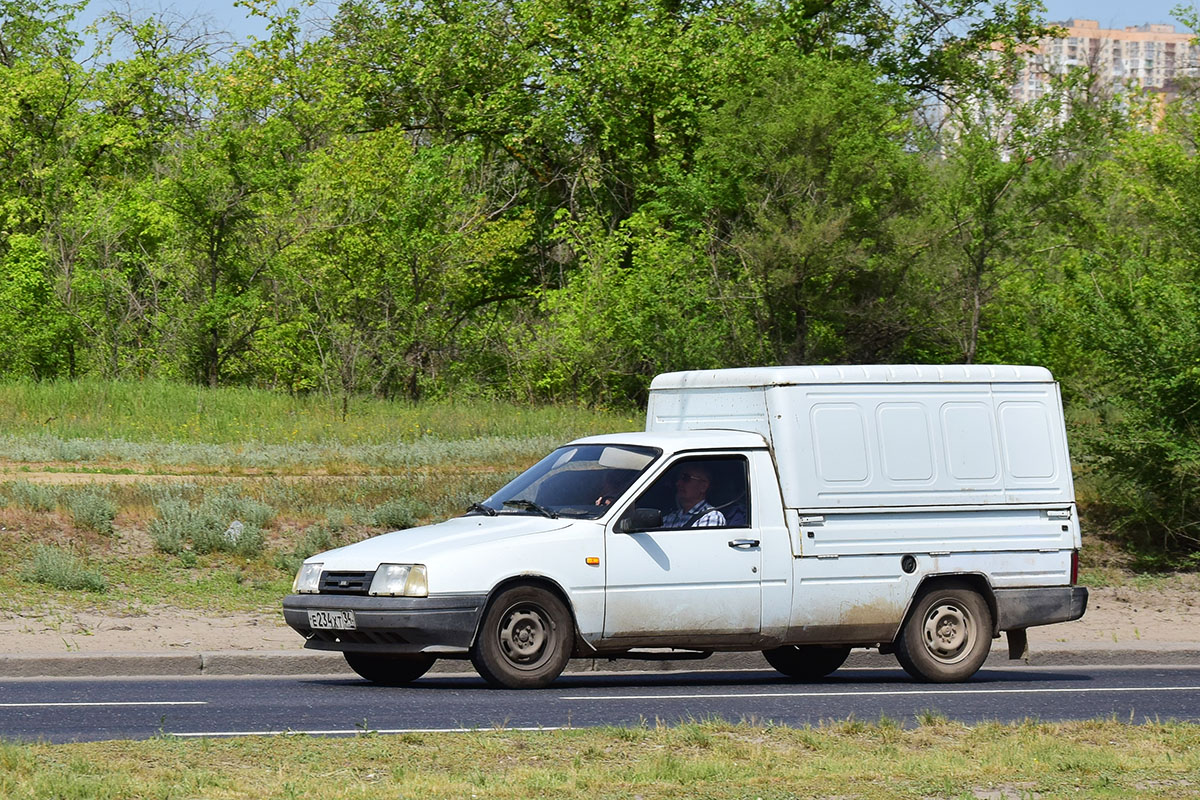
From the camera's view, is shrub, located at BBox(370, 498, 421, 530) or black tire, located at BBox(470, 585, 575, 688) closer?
black tire, located at BBox(470, 585, 575, 688)

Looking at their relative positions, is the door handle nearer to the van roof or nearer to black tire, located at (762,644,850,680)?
the van roof

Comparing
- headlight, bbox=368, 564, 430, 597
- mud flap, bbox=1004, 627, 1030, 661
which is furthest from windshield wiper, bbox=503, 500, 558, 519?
mud flap, bbox=1004, 627, 1030, 661

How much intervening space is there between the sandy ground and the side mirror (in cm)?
326

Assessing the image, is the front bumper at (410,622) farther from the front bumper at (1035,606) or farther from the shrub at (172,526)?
the shrub at (172,526)

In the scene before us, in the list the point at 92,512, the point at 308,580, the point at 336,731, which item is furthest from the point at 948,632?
the point at 92,512

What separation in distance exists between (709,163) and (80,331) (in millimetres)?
18713

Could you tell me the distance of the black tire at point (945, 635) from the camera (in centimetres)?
1140

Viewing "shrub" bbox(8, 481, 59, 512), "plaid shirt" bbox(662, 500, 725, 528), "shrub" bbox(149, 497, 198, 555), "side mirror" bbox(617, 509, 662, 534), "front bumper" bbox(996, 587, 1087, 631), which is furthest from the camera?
"shrub" bbox(8, 481, 59, 512)

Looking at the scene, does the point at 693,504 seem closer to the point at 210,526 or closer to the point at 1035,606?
the point at 1035,606

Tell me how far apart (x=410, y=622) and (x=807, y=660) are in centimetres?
377

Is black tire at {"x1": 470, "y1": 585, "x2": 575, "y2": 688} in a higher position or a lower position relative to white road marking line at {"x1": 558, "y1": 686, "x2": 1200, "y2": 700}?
higher

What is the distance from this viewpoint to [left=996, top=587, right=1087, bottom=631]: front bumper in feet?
38.1

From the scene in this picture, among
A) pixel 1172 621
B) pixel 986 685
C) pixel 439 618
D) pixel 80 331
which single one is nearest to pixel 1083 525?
pixel 1172 621

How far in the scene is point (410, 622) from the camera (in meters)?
9.90
